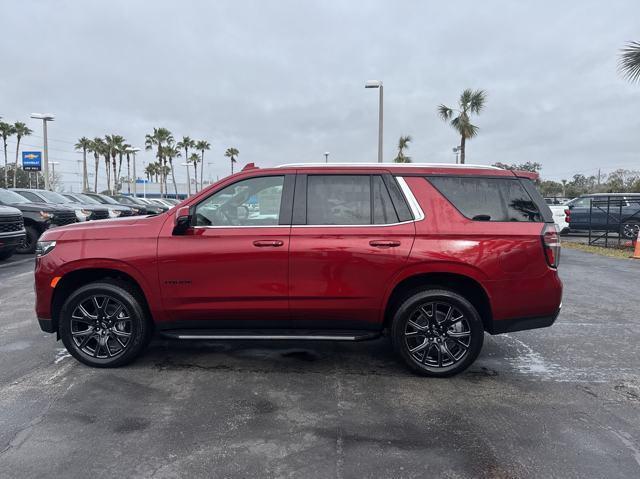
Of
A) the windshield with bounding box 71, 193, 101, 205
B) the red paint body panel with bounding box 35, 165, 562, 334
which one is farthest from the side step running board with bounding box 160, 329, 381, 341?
the windshield with bounding box 71, 193, 101, 205

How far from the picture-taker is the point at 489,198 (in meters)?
4.23

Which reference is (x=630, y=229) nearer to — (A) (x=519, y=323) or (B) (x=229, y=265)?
(A) (x=519, y=323)

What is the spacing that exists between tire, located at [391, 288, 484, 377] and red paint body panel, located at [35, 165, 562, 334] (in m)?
0.21

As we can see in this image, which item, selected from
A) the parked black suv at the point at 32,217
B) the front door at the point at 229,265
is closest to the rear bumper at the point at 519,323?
the front door at the point at 229,265

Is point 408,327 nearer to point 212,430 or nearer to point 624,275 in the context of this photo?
point 212,430

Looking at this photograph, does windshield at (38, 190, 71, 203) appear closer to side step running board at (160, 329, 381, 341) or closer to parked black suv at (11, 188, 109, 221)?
parked black suv at (11, 188, 109, 221)

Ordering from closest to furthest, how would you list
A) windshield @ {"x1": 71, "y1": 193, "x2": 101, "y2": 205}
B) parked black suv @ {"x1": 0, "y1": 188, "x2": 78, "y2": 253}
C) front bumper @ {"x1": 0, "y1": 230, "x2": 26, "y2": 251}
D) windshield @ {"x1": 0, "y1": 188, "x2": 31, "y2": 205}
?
front bumper @ {"x1": 0, "y1": 230, "x2": 26, "y2": 251}, parked black suv @ {"x1": 0, "y1": 188, "x2": 78, "y2": 253}, windshield @ {"x1": 0, "y1": 188, "x2": 31, "y2": 205}, windshield @ {"x1": 71, "y1": 193, "x2": 101, "y2": 205}

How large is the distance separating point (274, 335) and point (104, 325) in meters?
1.59

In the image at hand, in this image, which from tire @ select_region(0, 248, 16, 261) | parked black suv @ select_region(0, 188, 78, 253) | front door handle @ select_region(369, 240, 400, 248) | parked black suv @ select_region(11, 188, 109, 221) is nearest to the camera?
front door handle @ select_region(369, 240, 400, 248)

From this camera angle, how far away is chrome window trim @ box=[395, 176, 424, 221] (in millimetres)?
4129

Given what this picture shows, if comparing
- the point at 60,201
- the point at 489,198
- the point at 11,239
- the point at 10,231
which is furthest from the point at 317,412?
the point at 60,201

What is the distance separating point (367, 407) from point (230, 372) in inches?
54.4

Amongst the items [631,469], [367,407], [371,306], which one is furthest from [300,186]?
[631,469]

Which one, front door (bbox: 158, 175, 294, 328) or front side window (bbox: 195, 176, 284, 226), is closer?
front door (bbox: 158, 175, 294, 328)
